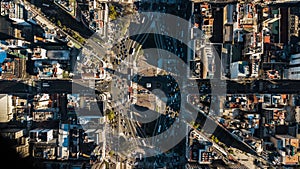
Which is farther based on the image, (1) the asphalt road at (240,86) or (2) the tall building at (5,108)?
(1) the asphalt road at (240,86)

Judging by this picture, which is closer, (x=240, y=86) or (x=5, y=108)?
(x=5, y=108)

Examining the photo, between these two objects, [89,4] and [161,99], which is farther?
[161,99]

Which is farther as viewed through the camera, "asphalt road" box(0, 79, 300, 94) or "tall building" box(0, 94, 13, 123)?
"asphalt road" box(0, 79, 300, 94)

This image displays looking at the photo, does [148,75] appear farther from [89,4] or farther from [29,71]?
[29,71]

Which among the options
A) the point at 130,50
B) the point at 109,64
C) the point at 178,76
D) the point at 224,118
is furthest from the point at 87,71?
the point at 224,118

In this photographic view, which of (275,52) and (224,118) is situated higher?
(275,52)

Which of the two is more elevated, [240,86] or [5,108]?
[240,86]

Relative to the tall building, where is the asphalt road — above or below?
above

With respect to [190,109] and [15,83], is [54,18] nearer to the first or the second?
[15,83]

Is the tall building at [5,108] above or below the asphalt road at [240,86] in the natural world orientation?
below

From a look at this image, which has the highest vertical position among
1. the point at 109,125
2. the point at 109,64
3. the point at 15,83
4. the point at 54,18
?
the point at 54,18
